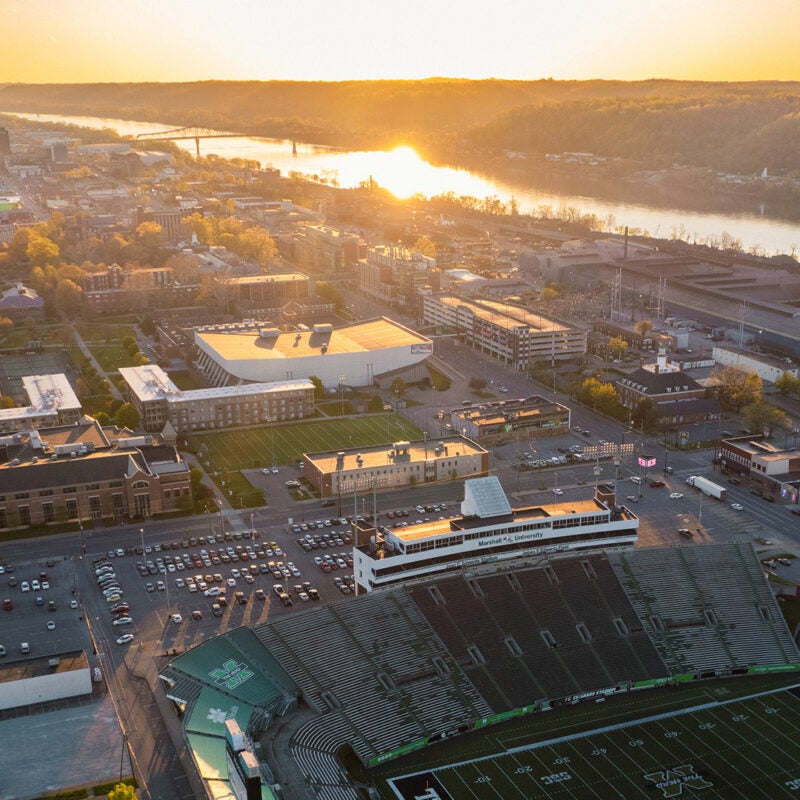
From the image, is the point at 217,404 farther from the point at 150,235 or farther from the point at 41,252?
the point at 150,235

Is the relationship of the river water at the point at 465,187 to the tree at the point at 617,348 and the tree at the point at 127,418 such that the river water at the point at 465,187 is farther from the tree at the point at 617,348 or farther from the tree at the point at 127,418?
the tree at the point at 127,418

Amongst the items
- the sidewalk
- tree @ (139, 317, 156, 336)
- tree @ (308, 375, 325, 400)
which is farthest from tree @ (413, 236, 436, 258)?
tree @ (308, 375, 325, 400)

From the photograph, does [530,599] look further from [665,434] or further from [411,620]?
[665,434]

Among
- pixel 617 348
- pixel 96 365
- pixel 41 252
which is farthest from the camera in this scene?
pixel 41 252

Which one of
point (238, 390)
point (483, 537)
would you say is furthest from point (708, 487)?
point (238, 390)

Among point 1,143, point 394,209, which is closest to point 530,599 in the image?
point 394,209

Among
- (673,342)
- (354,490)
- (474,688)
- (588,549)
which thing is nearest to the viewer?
(474,688)
